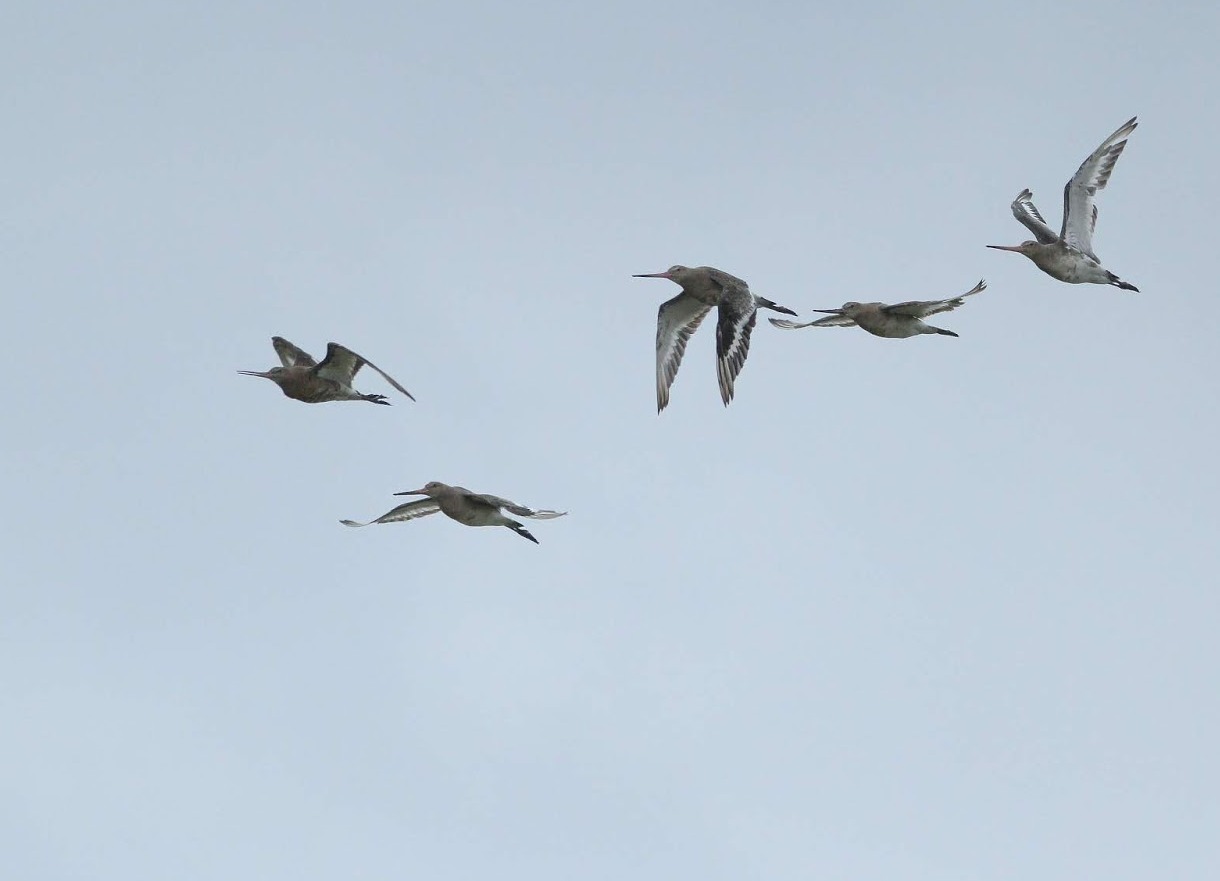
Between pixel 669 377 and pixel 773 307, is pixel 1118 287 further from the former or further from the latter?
pixel 669 377

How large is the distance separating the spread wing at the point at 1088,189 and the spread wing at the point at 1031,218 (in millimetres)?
218

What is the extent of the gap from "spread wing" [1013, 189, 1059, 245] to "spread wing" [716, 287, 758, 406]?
426 cm

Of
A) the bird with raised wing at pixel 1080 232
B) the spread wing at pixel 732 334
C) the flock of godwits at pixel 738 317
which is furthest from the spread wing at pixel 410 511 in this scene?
the bird with raised wing at pixel 1080 232

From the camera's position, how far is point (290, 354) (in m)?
21.7

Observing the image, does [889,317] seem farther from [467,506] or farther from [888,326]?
[467,506]

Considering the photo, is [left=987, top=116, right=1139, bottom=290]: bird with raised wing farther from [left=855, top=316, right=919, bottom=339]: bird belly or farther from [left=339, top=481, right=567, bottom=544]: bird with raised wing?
[left=339, top=481, right=567, bottom=544]: bird with raised wing

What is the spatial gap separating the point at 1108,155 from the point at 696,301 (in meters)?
6.68

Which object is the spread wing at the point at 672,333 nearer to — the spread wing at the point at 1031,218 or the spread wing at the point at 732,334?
the spread wing at the point at 732,334

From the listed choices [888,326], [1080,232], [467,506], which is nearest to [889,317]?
[888,326]

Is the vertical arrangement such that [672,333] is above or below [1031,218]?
below

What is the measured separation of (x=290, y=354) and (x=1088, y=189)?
11826 mm

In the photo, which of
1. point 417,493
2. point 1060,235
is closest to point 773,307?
point 1060,235

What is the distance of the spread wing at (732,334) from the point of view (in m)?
21.9

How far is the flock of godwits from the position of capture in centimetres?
2064
